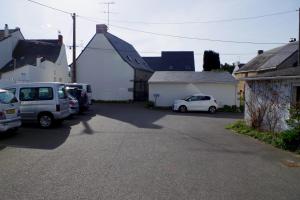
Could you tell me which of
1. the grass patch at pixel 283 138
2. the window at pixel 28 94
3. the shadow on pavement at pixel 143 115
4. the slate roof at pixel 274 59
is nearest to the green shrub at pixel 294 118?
the grass patch at pixel 283 138

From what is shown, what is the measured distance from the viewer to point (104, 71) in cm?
3397

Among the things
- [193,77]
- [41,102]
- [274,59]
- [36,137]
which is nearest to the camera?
[36,137]

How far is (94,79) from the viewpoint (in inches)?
1340

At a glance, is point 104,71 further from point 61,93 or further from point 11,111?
point 11,111

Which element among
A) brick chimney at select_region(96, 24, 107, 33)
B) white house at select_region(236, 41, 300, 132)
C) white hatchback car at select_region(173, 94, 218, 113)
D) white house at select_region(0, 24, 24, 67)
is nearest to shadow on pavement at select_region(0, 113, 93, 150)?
white house at select_region(236, 41, 300, 132)

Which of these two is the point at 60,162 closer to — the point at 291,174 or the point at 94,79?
the point at 291,174

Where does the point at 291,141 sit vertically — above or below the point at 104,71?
below

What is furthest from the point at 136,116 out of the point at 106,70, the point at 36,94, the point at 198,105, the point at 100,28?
the point at 100,28

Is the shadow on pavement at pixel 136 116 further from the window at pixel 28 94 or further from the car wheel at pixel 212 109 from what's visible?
the window at pixel 28 94

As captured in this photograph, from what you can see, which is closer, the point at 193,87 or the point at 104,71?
the point at 193,87

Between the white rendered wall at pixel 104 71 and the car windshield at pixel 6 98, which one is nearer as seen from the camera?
the car windshield at pixel 6 98

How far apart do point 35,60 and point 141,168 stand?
28063mm

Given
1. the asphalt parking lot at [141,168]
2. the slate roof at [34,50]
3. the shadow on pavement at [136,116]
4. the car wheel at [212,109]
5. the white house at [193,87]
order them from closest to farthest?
the asphalt parking lot at [141,168] → the shadow on pavement at [136,116] → the car wheel at [212,109] → the white house at [193,87] → the slate roof at [34,50]

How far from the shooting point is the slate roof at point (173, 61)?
2087 inches
